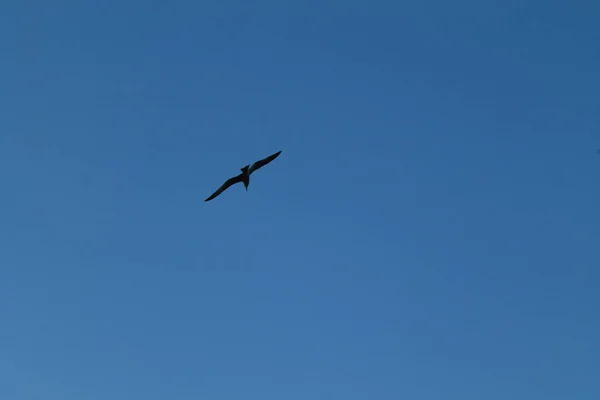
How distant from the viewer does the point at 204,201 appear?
35719mm

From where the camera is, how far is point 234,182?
37.5 m

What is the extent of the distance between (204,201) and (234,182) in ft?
9.42

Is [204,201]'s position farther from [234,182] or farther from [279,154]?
[279,154]

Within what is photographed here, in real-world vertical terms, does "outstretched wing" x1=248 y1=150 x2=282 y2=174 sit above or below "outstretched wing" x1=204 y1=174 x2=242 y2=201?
above

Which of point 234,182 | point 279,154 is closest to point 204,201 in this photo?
point 234,182

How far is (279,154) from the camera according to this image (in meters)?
37.8

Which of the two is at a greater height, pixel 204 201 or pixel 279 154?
pixel 279 154

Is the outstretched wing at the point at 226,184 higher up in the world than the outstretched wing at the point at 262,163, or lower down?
lower down

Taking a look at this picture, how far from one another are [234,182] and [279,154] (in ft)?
12.3

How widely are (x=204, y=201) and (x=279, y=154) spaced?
249 inches
